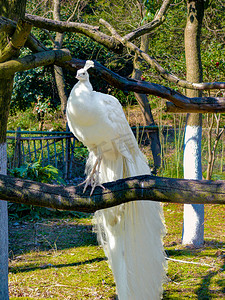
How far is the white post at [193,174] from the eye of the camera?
4.22m

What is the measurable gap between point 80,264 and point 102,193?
212 centimetres

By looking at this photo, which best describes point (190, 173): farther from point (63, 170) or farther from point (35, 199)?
point (63, 170)

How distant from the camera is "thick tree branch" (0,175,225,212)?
202 cm

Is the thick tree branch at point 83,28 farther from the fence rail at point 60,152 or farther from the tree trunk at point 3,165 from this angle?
the fence rail at point 60,152

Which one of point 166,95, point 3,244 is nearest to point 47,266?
point 3,244

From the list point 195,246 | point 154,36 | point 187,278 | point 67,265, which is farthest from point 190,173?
point 154,36

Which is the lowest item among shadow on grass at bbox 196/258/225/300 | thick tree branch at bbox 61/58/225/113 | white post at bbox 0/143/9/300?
shadow on grass at bbox 196/258/225/300

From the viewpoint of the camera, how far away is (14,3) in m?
2.86

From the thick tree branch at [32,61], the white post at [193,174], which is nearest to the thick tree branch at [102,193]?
the thick tree branch at [32,61]

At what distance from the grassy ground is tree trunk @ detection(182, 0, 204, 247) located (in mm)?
222

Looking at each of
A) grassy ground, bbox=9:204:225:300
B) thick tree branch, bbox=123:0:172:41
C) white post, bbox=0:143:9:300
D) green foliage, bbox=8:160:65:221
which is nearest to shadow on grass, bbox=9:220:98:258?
grassy ground, bbox=9:204:225:300

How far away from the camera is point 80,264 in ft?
13.0

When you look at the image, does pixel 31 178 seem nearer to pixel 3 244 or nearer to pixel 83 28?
pixel 3 244

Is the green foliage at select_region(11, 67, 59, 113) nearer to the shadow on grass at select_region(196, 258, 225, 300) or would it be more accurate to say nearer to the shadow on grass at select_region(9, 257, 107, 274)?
the shadow on grass at select_region(9, 257, 107, 274)
